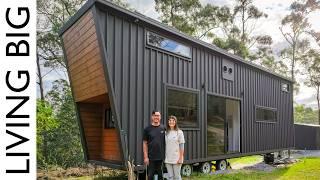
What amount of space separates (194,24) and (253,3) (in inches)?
304

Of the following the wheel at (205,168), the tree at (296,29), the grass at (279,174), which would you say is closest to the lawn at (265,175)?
the grass at (279,174)

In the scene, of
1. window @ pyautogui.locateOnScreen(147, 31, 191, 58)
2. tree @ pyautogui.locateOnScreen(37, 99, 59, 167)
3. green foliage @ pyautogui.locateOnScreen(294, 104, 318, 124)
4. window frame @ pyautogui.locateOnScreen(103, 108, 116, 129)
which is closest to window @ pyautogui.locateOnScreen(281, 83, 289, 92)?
window @ pyautogui.locateOnScreen(147, 31, 191, 58)

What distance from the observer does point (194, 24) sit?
22.0 m

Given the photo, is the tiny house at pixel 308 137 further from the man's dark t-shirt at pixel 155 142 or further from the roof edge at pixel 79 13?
the man's dark t-shirt at pixel 155 142

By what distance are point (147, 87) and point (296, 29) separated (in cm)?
2587

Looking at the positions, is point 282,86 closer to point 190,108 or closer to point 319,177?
point 319,177

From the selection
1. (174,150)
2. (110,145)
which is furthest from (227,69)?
(174,150)

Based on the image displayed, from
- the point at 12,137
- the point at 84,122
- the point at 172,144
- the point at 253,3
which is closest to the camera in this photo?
the point at 12,137

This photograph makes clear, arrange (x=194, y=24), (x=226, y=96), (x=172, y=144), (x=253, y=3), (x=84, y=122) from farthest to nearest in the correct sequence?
(x=253, y=3) → (x=194, y=24) → (x=226, y=96) → (x=84, y=122) → (x=172, y=144)

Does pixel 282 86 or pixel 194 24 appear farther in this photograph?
pixel 194 24

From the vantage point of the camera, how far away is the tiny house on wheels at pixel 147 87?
6957 millimetres

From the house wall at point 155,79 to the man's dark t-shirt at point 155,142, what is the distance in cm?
106

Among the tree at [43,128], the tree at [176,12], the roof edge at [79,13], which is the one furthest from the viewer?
the tree at [176,12]

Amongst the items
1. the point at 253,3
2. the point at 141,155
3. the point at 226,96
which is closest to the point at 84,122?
the point at 141,155
